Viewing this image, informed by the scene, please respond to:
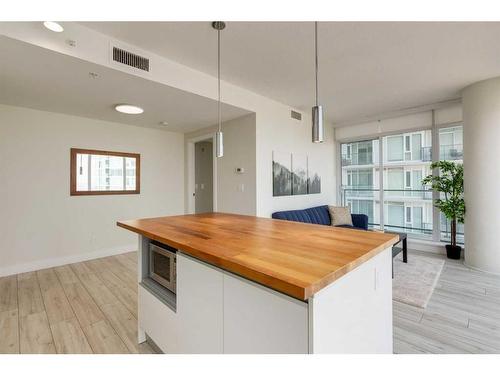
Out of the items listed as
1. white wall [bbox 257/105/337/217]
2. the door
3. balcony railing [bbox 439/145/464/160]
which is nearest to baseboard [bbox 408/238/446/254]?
balcony railing [bbox 439/145/464/160]

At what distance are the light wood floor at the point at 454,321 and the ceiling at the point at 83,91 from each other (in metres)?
3.21

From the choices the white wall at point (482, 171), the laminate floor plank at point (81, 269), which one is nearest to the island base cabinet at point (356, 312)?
the white wall at point (482, 171)

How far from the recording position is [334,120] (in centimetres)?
540

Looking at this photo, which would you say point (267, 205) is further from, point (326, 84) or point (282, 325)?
point (282, 325)

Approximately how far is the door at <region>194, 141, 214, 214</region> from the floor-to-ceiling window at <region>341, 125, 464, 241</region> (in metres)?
3.33

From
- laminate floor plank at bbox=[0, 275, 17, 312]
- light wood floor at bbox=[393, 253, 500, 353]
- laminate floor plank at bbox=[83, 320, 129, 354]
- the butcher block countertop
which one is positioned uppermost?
the butcher block countertop

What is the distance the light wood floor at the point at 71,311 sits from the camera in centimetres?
190

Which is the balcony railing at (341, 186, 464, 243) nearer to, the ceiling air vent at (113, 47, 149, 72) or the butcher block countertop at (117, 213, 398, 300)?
the butcher block countertop at (117, 213, 398, 300)

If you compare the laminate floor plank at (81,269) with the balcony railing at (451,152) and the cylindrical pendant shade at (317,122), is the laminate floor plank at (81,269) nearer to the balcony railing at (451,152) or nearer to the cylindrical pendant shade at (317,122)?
the cylindrical pendant shade at (317,122)

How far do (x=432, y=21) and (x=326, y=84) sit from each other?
141cm

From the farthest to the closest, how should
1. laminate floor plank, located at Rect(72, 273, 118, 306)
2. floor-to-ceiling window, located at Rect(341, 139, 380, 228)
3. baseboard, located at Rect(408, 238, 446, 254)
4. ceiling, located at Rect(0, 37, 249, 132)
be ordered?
floor-to-ceiling window, located at Rect(341, 139, 380, 228)
baseboard, located at Rect(408, 238, 446, 254)
laminate floor plank, located at Rect(72, 273, 118, 306)
ceiling, located at Rect(0, 37, 249, 132)

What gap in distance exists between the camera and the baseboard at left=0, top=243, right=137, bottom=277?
11.2ft

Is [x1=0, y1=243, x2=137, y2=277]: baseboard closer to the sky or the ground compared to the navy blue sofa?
closer to the ground

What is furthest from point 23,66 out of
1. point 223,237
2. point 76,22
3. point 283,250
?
point 283,250
